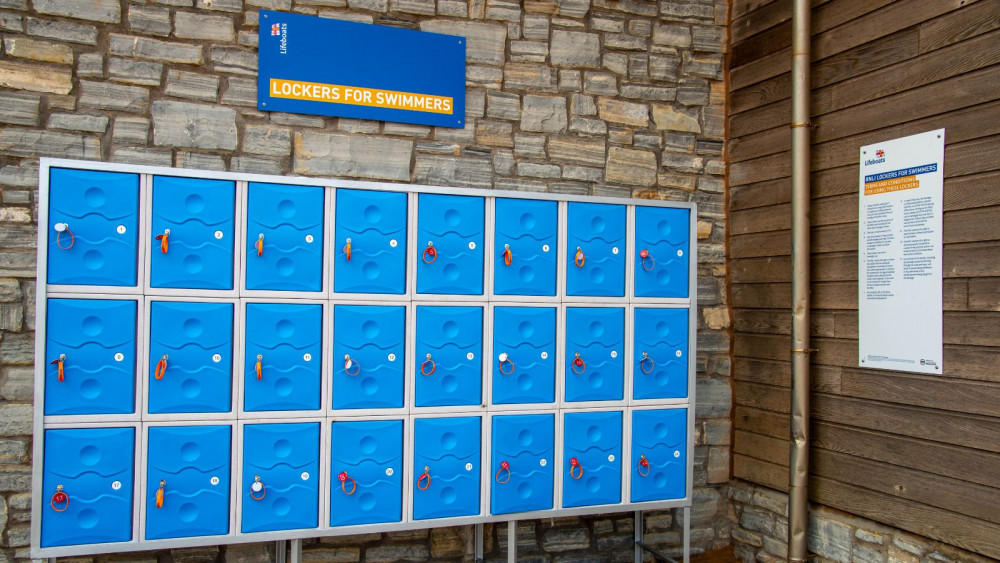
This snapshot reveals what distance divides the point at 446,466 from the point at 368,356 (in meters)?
0.57

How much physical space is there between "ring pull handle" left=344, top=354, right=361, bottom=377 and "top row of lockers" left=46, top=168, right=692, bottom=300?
26 cm

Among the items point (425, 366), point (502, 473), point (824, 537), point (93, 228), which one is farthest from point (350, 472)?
point (824, 537)

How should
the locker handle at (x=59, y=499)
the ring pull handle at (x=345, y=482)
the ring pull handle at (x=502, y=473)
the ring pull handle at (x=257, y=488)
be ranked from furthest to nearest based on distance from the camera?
the ring pull handle at (x=502, y=473) < the ring pull handle at (x=345, y=482) < the ring pull handle at (x=257, y=488) < the locker handle at (x=59, y=499)

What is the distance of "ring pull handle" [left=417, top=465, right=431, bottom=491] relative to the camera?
2924mm

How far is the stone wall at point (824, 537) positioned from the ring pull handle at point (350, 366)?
214 centimetres

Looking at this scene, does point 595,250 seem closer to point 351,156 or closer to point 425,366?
point 425,366

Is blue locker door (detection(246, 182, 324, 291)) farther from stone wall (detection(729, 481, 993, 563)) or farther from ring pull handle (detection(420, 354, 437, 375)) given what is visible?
stone wall (detection(729, 481, 993, 563))

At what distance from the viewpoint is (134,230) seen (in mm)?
2592

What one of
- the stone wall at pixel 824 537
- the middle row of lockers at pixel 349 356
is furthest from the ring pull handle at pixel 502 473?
the stone wall at pixel 824 537

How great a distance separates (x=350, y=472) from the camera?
2.84 meters

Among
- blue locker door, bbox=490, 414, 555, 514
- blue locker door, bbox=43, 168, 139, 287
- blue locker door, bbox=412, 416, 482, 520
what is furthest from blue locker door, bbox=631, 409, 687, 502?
blue locker door, bbox=43, 168, 139, 287

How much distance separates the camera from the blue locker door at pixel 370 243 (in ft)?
9.36

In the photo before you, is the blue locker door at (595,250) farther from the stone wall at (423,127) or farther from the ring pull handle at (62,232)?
the ring pull handle at (62,232)

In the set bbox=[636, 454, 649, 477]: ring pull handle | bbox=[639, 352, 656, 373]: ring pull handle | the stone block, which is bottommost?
bbox=[636, 454, 649, 477]: ring pull handle
